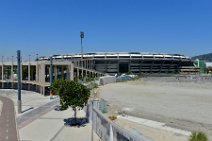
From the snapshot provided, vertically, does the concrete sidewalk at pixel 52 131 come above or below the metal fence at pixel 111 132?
below

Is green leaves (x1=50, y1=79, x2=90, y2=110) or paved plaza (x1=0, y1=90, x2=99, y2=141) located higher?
green leaves (x1=50, y1=79, x2=90, y2=110)

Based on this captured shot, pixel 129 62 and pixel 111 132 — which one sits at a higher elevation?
pixel 129 62

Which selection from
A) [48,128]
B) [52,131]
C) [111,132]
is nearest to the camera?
[111,132]

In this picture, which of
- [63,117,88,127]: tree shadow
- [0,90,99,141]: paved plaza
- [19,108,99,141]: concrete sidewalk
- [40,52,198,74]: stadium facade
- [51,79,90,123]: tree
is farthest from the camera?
[40,52,198,74]: stadium facade

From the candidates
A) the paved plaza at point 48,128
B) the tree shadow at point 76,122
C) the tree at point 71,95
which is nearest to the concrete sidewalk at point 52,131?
the paved plaza at point 48,128

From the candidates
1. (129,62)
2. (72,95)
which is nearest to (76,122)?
(72,95)

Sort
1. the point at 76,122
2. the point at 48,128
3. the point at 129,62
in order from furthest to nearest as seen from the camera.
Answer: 1. the point at 129,62
2. the point at 76,122
3. the point at 48,128

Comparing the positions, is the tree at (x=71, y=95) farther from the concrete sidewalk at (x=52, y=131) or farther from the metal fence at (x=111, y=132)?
the metal fence at (x=111, y=132)

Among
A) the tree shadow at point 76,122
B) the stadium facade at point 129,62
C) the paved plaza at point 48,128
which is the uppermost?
the stadium facade at point 129,62

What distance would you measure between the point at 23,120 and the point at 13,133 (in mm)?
6899

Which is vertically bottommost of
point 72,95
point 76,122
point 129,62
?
point 76,122

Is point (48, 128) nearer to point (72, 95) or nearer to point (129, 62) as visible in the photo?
point (72, 95)

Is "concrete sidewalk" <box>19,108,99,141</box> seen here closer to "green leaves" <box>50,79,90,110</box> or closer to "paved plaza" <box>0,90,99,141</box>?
"paved plaza" <box>0,90,99,141</box>

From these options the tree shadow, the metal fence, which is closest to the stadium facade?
the tree shadow
